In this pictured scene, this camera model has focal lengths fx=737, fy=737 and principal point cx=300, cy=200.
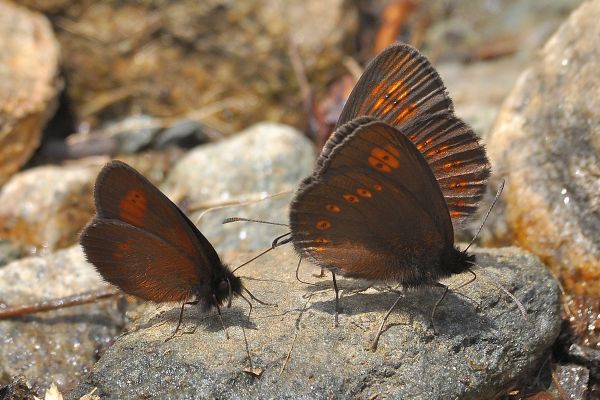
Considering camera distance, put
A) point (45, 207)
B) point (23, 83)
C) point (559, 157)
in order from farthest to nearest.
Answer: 1. point (23, 83)
2. point (45, 207)
3. point (559, 157)

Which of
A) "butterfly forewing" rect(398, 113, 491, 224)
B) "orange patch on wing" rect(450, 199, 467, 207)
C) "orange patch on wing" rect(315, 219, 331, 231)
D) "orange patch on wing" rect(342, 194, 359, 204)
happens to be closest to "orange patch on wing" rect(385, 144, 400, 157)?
"orange patch on wing" rect(342, 194, 359, 204)

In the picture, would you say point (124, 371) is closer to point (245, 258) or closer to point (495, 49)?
point (245, 258)

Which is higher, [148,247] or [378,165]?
[378,165]

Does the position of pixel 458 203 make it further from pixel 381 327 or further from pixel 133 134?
pixel 133 134

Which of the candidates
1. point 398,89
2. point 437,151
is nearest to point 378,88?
point 398,89

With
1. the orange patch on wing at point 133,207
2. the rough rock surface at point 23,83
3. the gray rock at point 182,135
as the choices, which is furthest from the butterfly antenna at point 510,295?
the rough rock surface at point 23,83

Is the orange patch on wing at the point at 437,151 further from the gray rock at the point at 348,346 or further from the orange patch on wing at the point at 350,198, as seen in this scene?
the orange patch on wing at the point at 350,198
